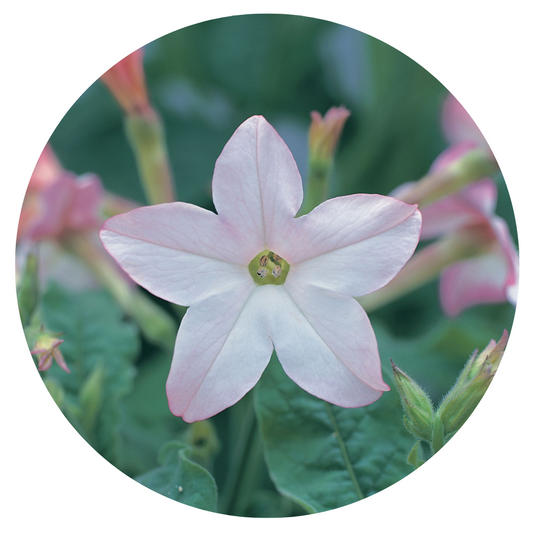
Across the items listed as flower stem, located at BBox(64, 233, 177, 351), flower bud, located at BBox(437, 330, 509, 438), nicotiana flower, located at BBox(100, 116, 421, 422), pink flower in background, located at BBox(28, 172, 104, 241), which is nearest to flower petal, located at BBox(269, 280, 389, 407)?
nicotiana flower, located at BBox(100, 116, 421, 422)

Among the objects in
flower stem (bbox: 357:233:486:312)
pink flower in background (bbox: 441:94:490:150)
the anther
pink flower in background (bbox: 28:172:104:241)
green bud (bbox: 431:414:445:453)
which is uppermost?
pink flower in background (bbox: 441:94:490:150)

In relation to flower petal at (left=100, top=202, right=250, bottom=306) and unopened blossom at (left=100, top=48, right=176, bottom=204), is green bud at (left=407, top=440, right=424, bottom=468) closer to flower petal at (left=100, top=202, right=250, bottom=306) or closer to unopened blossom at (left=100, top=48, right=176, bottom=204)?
flower petal at (left=100, top=202, right=250, bottom=306)

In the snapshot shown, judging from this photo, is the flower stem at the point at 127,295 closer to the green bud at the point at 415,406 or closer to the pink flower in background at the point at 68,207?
the pink flower in background at the point at 68,207

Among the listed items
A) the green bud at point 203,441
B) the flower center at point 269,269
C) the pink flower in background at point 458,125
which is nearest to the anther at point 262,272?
the flower center at point 269,269

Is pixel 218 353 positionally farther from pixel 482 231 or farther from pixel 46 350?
pixel 482 231

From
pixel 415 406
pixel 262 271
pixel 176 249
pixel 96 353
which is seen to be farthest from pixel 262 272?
pixel 96 353

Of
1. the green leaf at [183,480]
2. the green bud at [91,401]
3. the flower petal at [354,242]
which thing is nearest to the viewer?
the flower petal at [354,242]
